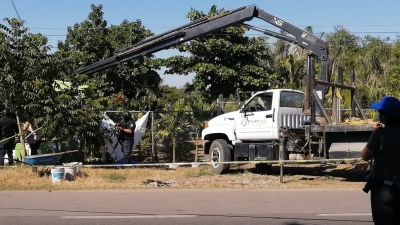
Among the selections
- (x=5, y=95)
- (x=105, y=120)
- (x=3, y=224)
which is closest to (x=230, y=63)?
(x=105, y=120)

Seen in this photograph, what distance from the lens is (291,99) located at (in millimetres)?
14555

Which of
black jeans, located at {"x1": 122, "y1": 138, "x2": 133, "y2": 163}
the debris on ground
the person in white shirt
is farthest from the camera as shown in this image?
black jeans, located at {"x1": 122, "y1": 138, "x2": 133, "y2": 163}

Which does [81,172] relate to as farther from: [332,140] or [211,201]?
[332,140]

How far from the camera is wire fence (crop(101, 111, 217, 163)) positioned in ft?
61.7

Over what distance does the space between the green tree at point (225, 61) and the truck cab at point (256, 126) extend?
600cm

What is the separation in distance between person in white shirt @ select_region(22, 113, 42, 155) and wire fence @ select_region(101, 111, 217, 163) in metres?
3.20

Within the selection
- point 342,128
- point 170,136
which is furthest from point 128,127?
point 342,128

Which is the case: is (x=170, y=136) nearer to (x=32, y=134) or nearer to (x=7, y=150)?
(x=32, y=134)

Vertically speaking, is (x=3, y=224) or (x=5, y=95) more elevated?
(x=5, y=95)

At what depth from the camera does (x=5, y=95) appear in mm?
14438

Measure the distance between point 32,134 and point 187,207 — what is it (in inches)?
283

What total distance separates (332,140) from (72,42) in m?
16.1

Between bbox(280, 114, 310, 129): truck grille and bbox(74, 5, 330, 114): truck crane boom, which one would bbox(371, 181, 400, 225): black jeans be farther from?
bbox(280, 114, 310, 129): truck grille

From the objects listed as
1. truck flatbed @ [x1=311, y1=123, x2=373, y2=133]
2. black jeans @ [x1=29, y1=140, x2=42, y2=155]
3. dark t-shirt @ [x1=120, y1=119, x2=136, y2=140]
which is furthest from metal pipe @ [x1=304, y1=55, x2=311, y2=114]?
black jeans @ [x1=29, y1=140, x2=42, y2=155]
